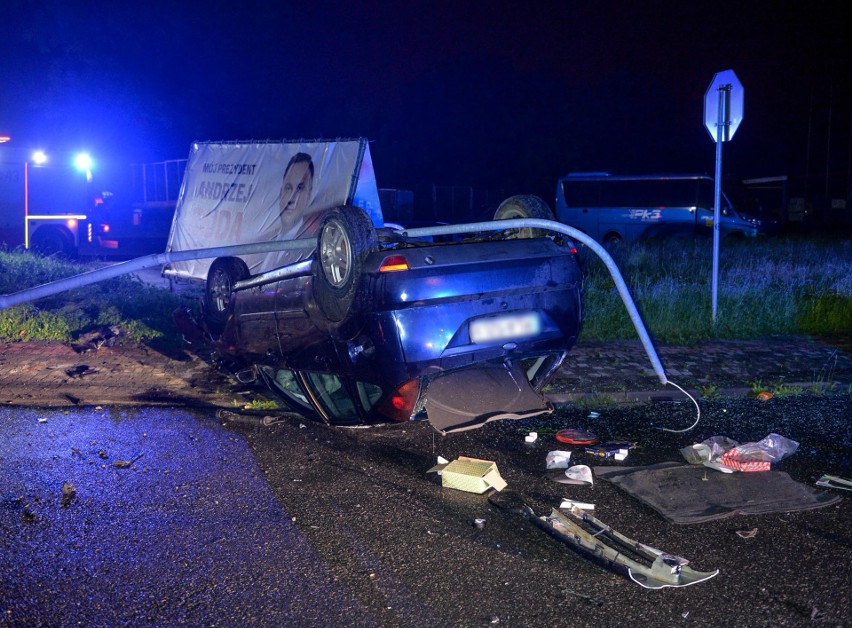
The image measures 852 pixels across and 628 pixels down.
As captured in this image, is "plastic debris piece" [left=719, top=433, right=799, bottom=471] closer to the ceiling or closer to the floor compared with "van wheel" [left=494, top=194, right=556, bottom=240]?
closer to the floor

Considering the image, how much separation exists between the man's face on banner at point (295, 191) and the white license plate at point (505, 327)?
20.9 ft

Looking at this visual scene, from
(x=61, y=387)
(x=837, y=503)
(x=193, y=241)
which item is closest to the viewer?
(x=837, y=503)

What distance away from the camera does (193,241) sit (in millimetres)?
13898

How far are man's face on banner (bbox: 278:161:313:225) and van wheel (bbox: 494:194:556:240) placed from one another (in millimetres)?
5481

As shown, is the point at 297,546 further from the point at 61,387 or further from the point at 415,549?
the point at 61,387

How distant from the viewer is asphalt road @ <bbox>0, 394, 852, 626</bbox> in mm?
3330

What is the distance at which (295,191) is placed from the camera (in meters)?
11.5

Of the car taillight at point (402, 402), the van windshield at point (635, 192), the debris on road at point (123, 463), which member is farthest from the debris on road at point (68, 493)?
the van windshield at point (635, 192)

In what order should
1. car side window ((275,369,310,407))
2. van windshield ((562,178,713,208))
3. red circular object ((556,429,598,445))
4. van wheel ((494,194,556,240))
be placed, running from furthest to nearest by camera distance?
van windshield ((562,178,713,208)) < car side window ((275,369,310,407)) < van wheel ((494,194,556,240)) < red circular object ((556,429,598,445))

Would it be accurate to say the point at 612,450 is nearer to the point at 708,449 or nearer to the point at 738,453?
the point at 708,449

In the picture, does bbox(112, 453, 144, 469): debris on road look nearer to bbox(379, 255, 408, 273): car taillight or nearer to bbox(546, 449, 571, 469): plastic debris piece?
bbox(379, 255, 408, 273): car taillight

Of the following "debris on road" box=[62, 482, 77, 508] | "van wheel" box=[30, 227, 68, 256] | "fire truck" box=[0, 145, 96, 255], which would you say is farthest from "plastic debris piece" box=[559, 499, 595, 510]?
"van wheel" box=[30, 227, 68, 256]

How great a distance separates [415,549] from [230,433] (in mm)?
2430

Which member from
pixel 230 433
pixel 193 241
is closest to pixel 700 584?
pixel 230 433
